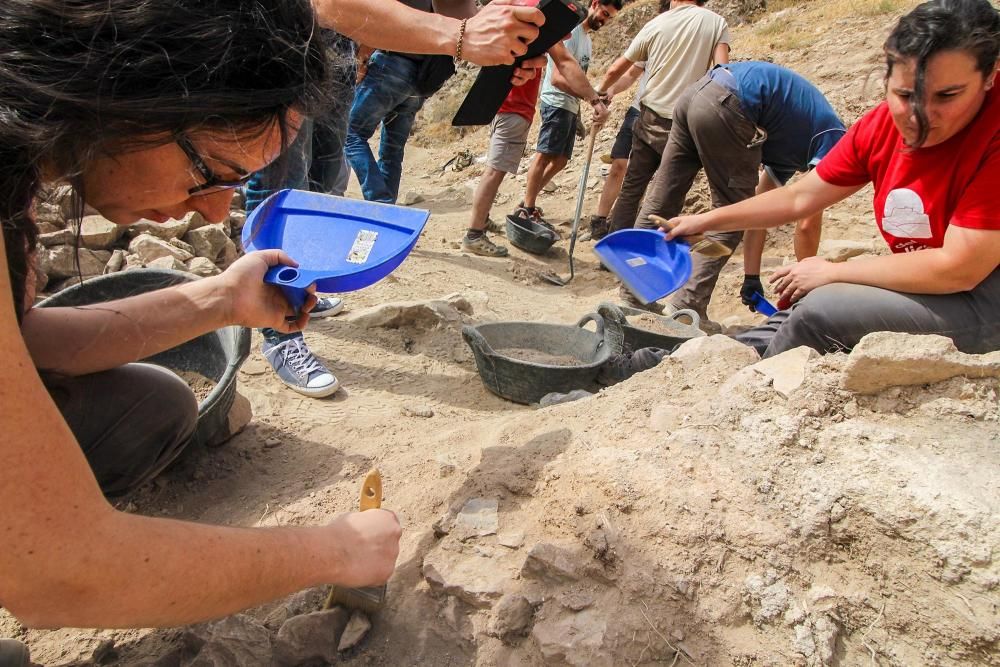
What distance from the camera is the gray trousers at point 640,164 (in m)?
4.54

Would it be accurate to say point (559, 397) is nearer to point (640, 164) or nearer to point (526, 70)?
point (526, 70)

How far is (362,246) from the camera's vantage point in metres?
2.05

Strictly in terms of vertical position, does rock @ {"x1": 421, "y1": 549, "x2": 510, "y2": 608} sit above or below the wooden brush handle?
below

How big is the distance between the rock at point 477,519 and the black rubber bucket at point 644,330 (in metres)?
1.33

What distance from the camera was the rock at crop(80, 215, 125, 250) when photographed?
3.75m

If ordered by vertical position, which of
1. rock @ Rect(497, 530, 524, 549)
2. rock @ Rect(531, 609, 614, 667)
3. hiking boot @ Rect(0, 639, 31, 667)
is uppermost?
rock @ Rect(531, 609, 614, 667)

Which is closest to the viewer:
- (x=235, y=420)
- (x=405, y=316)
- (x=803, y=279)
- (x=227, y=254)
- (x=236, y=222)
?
(x=803, y=279)

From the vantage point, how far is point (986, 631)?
1200 mm

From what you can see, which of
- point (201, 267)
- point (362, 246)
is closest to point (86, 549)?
point (362, 246)

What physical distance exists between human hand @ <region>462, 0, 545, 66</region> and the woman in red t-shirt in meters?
1.08

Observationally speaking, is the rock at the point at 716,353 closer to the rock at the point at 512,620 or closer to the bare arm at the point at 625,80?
the rock at the point at 512,620

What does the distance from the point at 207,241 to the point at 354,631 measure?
3344 millimetres

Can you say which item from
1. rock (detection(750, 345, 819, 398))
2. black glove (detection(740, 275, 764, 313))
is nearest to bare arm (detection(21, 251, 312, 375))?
rock (detection(750, 345, 819, 398))

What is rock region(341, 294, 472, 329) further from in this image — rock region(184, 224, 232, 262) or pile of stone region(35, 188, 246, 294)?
rock region(184, 224, 232, 262)
